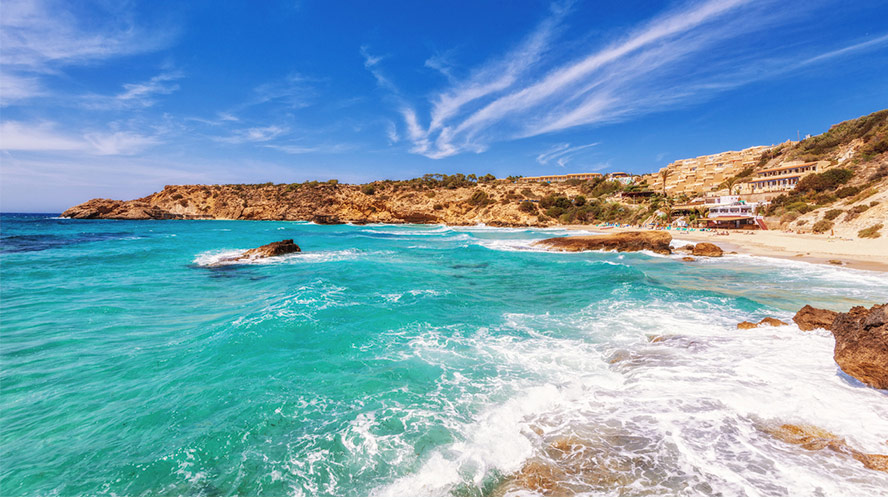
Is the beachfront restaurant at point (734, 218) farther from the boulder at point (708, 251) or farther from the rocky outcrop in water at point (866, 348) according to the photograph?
the rocky outcrop in water at point (866, 348)

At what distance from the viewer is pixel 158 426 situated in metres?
5.30

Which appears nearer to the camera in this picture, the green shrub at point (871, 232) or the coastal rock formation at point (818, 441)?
the coastal rock formation at point (818, 441)

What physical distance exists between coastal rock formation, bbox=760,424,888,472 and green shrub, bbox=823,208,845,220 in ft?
130

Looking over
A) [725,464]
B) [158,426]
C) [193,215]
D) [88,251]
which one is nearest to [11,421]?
[158,426]

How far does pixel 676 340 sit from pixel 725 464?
480 centimetres

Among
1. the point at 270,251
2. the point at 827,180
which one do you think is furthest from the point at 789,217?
the point at 270,251

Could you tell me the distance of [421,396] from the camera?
620 centimetres

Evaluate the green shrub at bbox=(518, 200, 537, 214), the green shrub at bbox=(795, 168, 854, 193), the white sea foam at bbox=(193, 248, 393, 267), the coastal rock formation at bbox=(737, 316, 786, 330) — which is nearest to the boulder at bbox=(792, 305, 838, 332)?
the coastal rock formation at bbox=(737, 316, 786, 330)

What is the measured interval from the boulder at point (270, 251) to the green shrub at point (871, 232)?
1679 inches

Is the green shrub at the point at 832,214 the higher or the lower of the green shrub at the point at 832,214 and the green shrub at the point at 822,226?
the higher

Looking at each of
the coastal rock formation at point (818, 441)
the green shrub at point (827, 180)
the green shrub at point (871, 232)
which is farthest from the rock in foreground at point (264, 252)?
the green shrub at point (827, 180)

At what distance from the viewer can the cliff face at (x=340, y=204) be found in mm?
77812

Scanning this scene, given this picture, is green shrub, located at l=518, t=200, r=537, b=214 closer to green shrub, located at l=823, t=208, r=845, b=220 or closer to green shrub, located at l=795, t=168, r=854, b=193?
green shrub, located at l=795, t=168, r=854, b=193

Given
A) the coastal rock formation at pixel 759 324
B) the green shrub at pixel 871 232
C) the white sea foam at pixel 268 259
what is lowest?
the coastal rock formation at pixel 759 324
